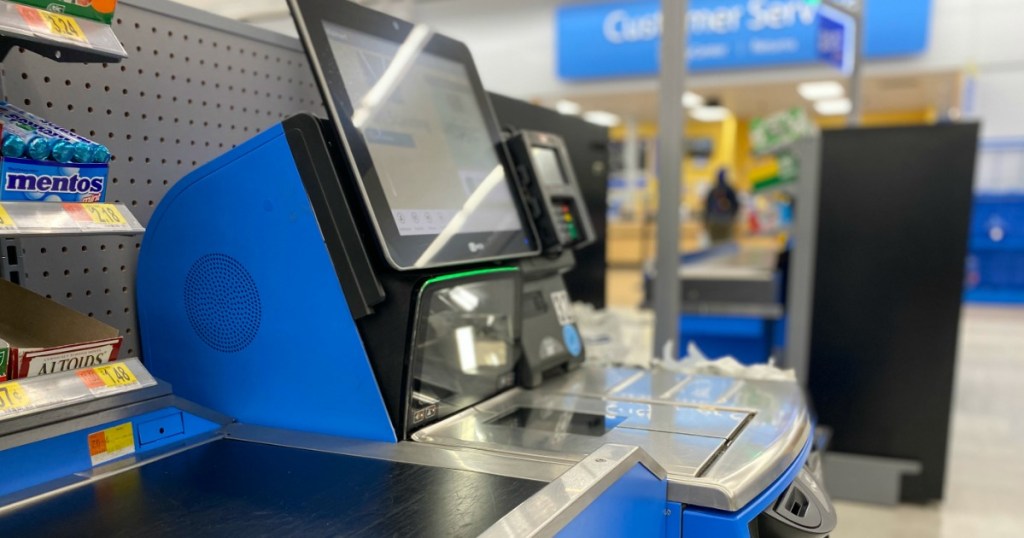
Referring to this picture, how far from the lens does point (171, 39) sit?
1135 millimetres

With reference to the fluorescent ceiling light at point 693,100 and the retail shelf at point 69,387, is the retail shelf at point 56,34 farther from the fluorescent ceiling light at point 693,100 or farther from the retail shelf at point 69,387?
the fluorescent ceiling light at point 693,100

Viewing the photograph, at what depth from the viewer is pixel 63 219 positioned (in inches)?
29.4

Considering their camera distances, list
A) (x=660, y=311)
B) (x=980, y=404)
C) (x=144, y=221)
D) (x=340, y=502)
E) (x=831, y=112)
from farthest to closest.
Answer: (x=831, y=112) → (x=980, y=404) → (x=660, y=311) → (x=144, y=221) → (x=340, y=502)

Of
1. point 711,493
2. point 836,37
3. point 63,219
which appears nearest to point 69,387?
point 63,219

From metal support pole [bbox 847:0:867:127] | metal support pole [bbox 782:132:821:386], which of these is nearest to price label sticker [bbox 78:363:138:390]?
metal support pole [bbox 782:132:821:386]

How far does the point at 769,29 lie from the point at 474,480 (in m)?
7.98

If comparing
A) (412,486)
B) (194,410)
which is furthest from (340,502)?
(194,410)

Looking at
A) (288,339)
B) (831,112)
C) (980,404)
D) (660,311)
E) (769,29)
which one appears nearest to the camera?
(288,339)

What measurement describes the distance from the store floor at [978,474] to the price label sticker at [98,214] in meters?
2.47

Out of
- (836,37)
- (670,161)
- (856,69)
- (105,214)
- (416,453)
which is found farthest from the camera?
(856,69)

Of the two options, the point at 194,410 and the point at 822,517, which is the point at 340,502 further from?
the point at 822,517

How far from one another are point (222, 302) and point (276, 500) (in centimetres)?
35

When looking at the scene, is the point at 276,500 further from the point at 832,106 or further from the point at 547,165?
the point at 832,106

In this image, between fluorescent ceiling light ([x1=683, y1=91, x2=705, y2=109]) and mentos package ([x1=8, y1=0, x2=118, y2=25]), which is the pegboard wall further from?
fluorescent ceiling light ([x1=683, y1=91, x2=705, y2=109])
